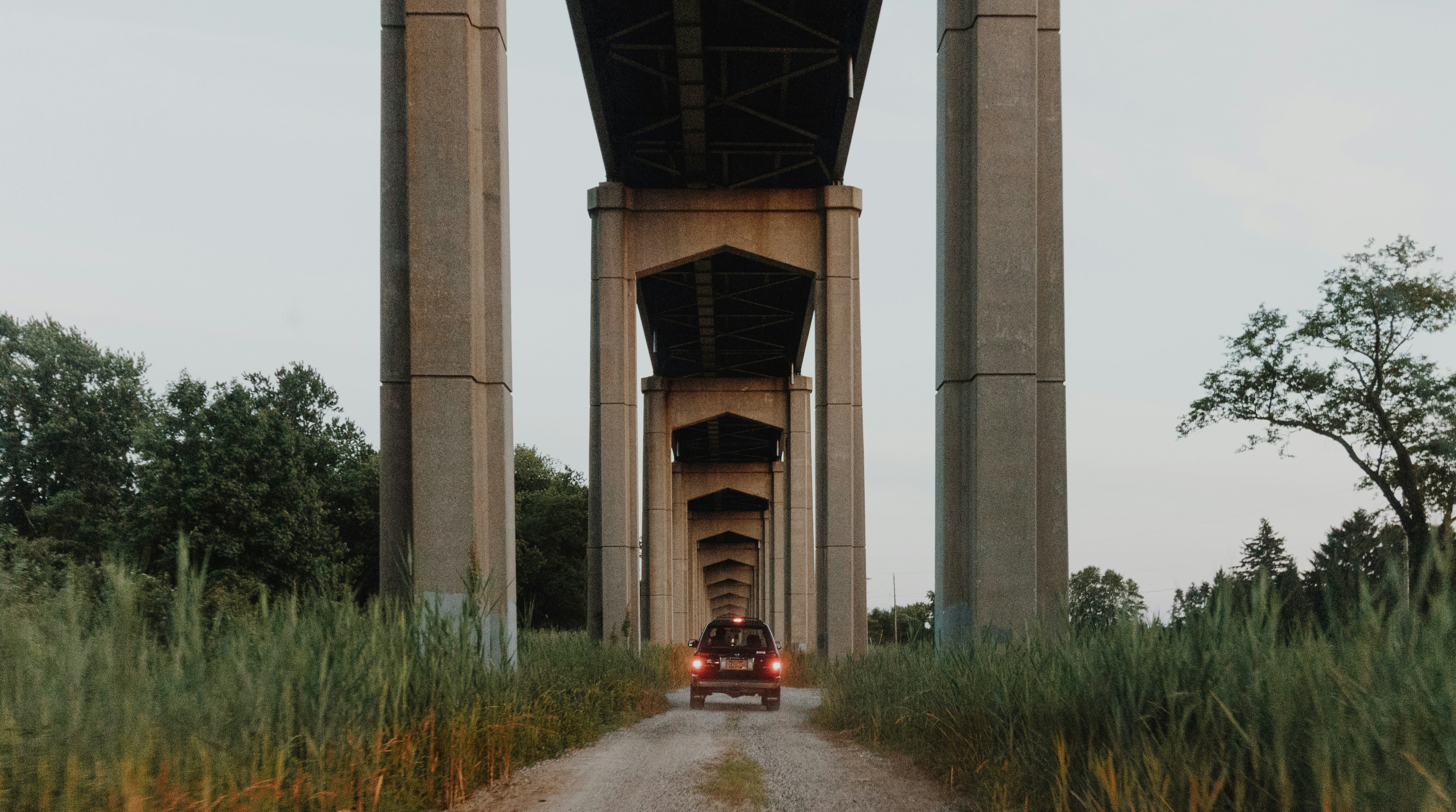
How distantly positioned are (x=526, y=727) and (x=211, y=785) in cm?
487

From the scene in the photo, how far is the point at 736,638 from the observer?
747 inches

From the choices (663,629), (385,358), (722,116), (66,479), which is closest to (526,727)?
(385,358)

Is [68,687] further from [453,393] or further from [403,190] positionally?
[403,190]

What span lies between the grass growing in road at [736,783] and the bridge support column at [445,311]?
3.23 m

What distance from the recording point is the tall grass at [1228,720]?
12.6ft

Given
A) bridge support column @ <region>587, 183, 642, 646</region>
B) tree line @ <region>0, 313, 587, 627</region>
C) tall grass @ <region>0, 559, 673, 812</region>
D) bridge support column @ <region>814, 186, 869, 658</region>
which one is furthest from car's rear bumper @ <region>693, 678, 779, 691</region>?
tree line @ <region>0, 313, 587, 627</region>

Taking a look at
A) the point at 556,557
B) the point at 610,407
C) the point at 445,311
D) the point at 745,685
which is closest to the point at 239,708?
the point at 445,311

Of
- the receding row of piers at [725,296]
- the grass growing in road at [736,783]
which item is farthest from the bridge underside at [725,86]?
the grass growing in road at [736,783]

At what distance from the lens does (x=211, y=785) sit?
189 inches

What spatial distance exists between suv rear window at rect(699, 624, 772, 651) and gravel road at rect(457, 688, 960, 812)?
4.53 meters

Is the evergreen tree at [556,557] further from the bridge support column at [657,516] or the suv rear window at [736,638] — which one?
the suv rear window at [736,638]

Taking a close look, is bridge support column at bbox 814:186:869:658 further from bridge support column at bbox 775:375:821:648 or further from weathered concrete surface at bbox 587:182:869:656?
bridge support column at bbox 775:375:821:648

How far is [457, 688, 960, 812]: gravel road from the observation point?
7605 mm

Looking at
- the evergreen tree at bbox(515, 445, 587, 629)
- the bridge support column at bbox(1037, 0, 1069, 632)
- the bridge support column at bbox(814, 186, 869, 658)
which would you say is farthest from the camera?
the evergreen tree at bbox(515, 445, 587, 629)
